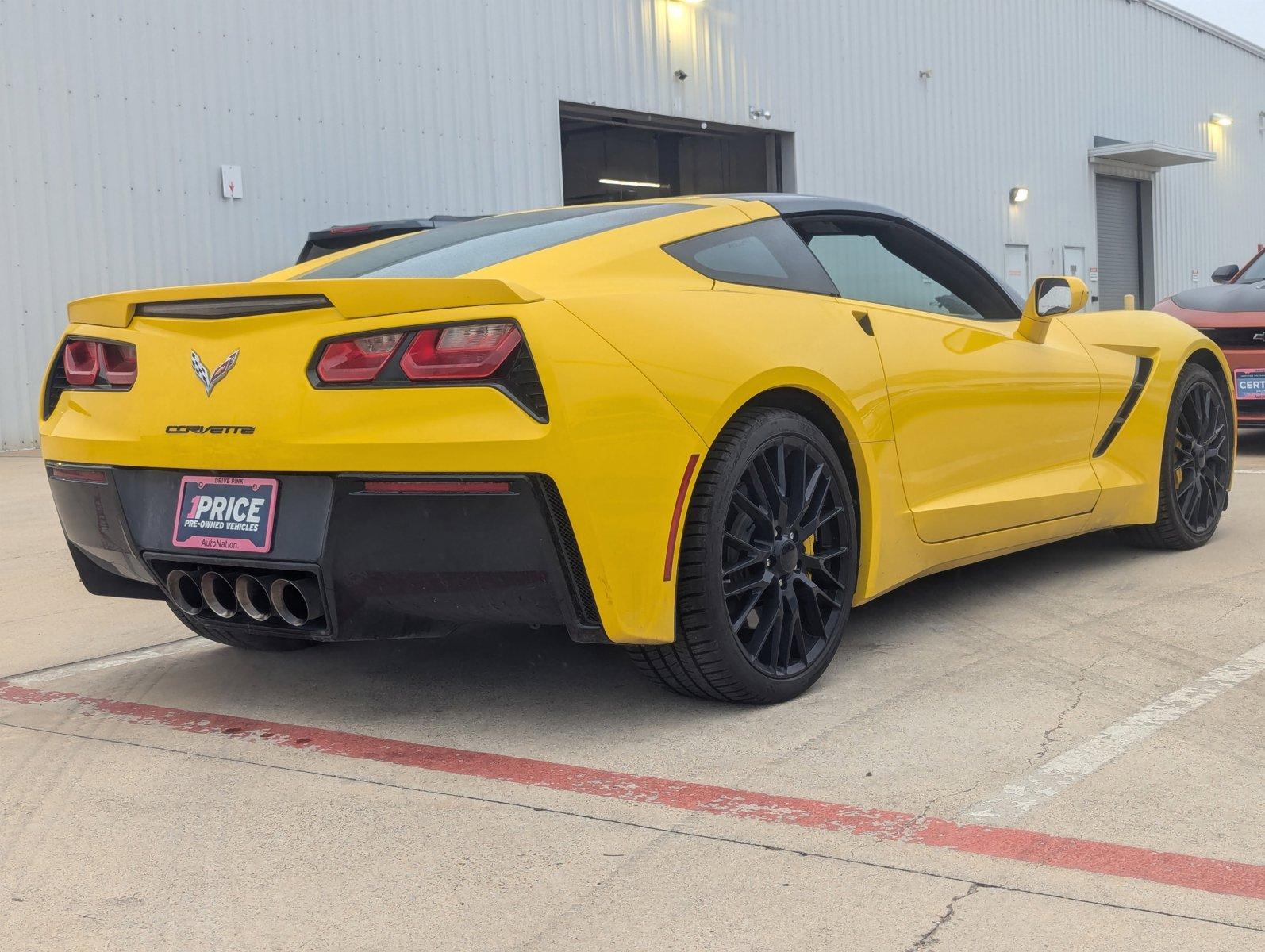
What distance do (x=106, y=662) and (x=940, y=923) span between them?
9.06ft

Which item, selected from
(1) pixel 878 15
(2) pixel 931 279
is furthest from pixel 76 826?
(1) pixel 878 15

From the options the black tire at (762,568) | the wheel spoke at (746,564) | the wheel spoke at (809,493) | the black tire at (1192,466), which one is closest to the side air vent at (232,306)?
the black tire at (762,568)

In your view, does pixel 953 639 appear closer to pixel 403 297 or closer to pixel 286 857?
pixel 403 297

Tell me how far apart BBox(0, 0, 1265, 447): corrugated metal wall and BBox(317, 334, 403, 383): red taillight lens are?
30.5 feet

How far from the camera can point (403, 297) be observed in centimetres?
294

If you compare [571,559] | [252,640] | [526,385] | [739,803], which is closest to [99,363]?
[252,640]

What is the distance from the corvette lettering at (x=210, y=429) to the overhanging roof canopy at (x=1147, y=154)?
24864mm

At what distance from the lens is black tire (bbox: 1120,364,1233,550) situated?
5.13 meters

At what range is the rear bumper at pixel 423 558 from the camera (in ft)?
9.43

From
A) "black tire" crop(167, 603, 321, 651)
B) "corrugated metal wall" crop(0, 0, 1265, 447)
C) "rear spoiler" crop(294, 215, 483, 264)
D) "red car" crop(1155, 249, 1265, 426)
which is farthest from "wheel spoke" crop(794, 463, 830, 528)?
"corrugated metal wall" crop(0, 0, 1265, 447)

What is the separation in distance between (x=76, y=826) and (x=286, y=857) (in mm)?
471

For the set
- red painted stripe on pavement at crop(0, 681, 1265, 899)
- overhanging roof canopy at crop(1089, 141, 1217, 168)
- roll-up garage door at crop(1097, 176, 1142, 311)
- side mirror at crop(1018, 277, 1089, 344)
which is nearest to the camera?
red painted stripe on pavement at crop(0, 681, 1265, 899)

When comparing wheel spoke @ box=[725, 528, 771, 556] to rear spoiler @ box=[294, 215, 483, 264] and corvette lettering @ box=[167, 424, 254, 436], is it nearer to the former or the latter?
corvette lettering @ box=[167, 424, 254, 436]

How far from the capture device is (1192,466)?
5289 millimetres
